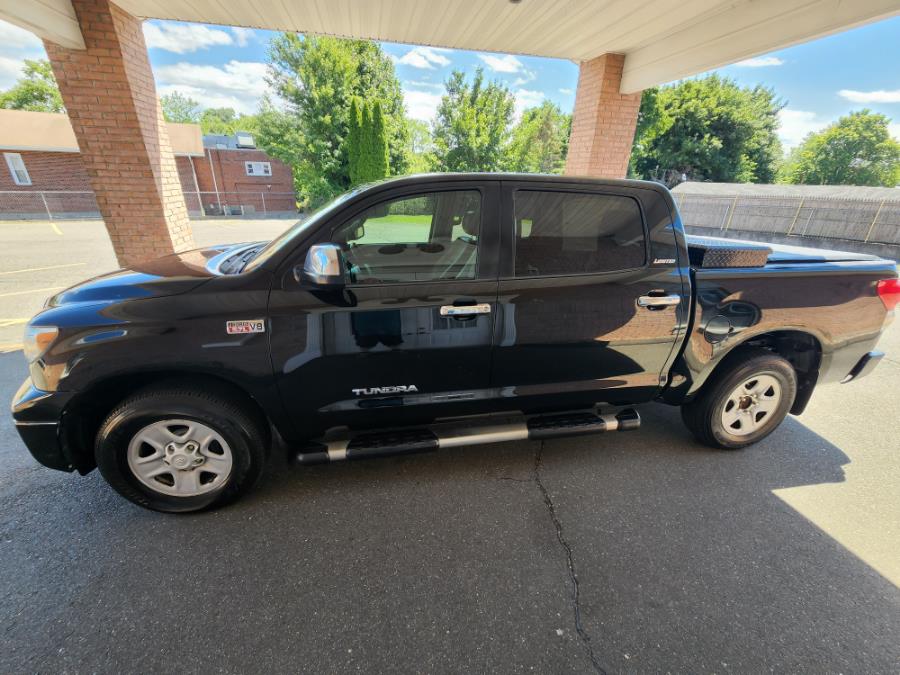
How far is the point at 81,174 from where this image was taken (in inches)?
1017

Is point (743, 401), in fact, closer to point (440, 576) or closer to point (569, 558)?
point (569, 558)

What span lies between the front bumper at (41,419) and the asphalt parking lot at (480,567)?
49 cm

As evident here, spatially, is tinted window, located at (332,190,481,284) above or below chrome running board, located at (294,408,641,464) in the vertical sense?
above

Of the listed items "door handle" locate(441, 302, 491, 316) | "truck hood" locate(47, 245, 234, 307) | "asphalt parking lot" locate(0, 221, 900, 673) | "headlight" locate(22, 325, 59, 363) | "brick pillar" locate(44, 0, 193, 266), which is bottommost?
"asphalt parking lot" locate(0, 221, 900, 673)

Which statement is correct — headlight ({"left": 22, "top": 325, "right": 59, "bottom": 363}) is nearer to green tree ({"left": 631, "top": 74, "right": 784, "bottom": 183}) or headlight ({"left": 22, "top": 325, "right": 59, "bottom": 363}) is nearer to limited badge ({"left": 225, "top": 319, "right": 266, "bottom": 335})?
limited badge ({"left": 225, "top": 319, "right": 266, "bottom": 335})

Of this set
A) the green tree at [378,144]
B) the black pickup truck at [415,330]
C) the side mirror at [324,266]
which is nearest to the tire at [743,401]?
the black pickup truck at [415,330]

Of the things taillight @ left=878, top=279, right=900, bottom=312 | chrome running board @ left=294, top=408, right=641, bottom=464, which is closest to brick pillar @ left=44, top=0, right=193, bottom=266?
chrome running board @ left=294, top=408, right=641, bottom=464

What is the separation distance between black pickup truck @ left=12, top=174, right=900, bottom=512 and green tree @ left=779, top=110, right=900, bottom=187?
210 ft

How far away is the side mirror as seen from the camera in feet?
6.29

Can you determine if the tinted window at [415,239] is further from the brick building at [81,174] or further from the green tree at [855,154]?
the green tree at [855,154]

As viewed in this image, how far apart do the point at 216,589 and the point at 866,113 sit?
76.3 m

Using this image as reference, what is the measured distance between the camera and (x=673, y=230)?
8.47ft

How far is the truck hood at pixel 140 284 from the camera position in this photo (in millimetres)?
2111

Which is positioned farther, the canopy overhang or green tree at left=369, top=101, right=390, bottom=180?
green tree at left=369, top=101, right=390, bottom=180
